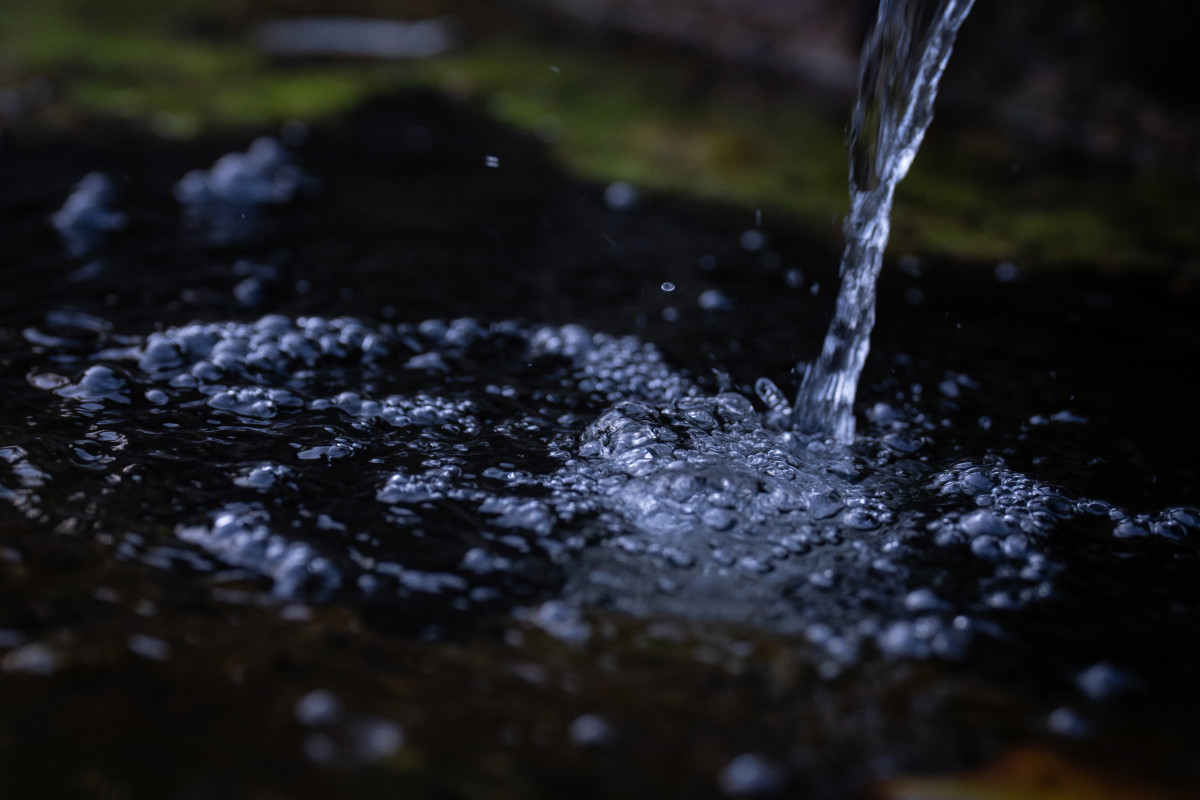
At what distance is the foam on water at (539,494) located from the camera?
4.71 feet

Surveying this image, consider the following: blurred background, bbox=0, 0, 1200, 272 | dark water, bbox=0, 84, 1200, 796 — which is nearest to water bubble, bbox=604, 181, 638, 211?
blurred background, bbox=0, 0, 1200, 272

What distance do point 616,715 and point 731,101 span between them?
3.41 metres

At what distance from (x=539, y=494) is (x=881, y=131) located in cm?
144

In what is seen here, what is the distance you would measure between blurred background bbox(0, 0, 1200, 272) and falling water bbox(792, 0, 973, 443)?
0.51m

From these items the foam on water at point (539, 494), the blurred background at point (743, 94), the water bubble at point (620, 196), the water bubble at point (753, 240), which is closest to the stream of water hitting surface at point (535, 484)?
the foam on water at point (539, 494)

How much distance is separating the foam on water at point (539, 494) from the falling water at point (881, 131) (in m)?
0.30

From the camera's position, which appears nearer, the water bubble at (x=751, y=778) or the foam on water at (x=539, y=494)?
the water bubble at (x=751, y=778)

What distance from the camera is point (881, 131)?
96.7 inches

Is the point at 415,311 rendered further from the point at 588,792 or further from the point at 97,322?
the point at 588,792

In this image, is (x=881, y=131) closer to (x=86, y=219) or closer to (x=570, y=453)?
(x=570, y=453)

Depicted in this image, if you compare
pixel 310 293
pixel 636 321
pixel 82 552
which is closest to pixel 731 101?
pixel 636 321

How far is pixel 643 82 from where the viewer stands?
4.30 metres

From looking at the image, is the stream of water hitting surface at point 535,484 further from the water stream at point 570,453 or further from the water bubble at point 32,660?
the water bubble at point 32,660

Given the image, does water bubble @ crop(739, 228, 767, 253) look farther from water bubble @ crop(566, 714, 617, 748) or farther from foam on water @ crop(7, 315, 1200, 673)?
water bubble @ crop(566, 714, 617, 748)
